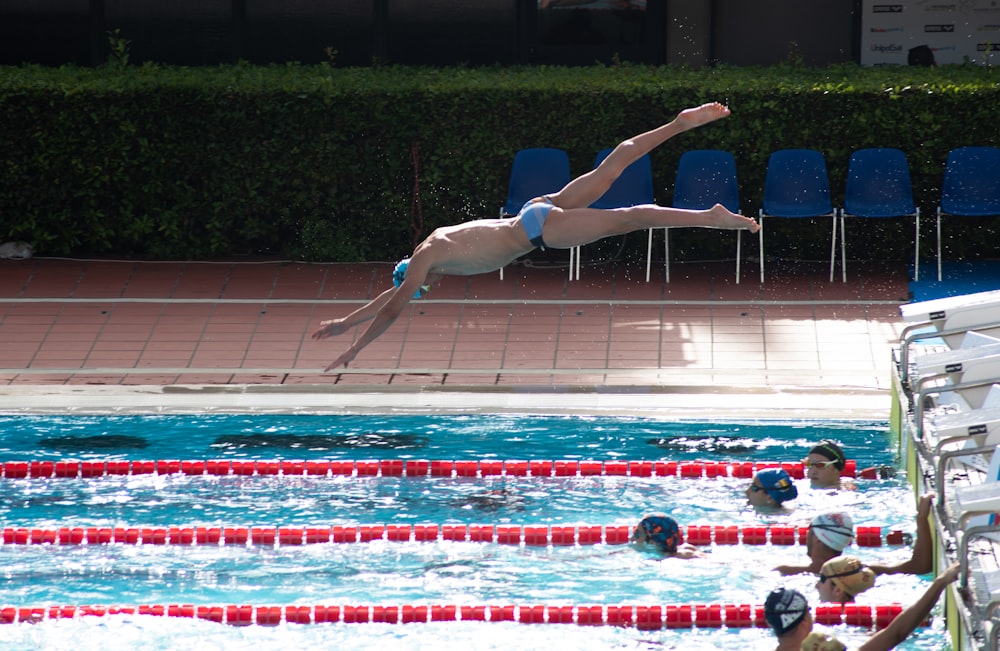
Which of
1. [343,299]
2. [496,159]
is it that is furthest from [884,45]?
[343,299]

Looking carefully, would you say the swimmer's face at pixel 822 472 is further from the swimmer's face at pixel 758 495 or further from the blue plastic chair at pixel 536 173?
the blue plastic chair at pixel 536 173

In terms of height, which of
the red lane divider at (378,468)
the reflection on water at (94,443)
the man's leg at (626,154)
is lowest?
the red lane divider at (378,468)

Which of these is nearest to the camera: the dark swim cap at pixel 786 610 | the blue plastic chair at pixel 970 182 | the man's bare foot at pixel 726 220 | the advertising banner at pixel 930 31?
the dark swim cap at pixel 786 610

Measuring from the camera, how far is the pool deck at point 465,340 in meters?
9.88

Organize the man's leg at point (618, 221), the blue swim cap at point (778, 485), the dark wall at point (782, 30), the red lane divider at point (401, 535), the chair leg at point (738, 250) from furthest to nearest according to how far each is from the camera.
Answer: the dark wall at point (782, 30), the chair leg at point (738, 250), the blue swim cap at point (778, 485), the red lane divider at point (401, 535), the man's leg at point (618, 221)

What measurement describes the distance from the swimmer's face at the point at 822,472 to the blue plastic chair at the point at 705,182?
12.7 feet

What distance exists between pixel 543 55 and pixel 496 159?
2.64 m

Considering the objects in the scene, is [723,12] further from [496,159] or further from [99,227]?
[99,227]

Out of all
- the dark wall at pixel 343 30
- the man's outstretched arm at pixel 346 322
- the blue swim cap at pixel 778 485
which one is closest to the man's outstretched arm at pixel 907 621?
the blue swim cap at pixel 778 485

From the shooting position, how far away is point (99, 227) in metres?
12.9

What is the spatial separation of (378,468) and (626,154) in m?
2.48

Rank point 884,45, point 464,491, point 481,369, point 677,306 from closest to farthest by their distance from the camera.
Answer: point 464,491 → point 481,369 → point 677,306 → point 884,45

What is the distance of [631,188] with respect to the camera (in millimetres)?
12258

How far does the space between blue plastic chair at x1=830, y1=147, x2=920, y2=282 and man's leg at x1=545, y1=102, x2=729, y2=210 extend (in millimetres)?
4463
